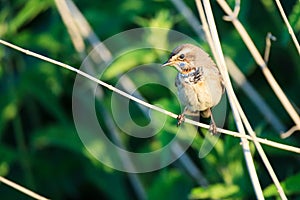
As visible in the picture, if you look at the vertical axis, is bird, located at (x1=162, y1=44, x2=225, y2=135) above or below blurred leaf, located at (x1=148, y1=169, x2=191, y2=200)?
above

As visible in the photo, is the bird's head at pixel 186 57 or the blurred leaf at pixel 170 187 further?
the blurred leaf at pixel 170 187

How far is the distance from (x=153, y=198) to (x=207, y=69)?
0.95m

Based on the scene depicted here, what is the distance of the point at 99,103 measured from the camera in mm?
4074

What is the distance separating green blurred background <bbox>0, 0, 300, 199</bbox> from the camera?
3.66 metres

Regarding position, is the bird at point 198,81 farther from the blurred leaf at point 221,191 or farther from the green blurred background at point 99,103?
the green blurred background at point 99,103

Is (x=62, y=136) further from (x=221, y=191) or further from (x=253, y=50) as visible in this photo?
(x=253, y=50)

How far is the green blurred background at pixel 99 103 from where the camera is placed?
366 centimetres

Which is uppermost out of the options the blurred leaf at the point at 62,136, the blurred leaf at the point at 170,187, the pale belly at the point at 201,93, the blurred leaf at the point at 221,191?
the blurred leaf at the point at 62,136

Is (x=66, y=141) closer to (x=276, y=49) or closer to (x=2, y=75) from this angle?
(x=2, y=75)

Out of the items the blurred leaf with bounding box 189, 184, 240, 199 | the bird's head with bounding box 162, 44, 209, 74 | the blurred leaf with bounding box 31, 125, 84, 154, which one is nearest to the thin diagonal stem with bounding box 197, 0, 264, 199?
the bird's head with bounding box 162, 44, 209, 74

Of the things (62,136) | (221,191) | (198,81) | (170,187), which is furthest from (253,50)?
(62,136)

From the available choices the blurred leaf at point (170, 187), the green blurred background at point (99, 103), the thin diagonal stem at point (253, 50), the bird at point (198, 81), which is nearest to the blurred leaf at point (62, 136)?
the green blurred background at point (99, 103)

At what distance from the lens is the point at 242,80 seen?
348cm

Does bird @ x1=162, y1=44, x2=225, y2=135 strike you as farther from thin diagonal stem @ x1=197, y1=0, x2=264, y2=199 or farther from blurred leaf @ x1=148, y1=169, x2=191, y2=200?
blurred leaf @ x1=148, y1=169, x2=191, y2=200
